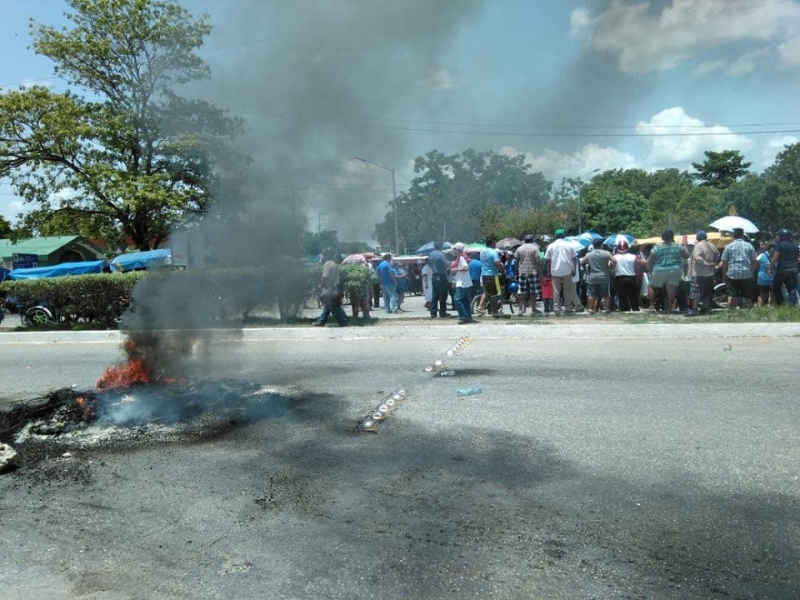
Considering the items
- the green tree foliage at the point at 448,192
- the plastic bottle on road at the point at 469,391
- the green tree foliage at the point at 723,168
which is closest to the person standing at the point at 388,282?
the green tree foliage at the point at 448,192

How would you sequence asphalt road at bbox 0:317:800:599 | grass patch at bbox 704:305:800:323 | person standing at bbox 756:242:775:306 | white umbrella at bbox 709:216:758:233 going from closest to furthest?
asphalt road at bbox 0:317:800:599 < grass patch at bbox 704:305:800:323 < person standing at bbox 756:242:775:306 < white umbrella at bbox 709:216:758:233

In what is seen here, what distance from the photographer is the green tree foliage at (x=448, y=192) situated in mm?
9078

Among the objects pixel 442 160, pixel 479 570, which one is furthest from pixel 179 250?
pixel 479 570

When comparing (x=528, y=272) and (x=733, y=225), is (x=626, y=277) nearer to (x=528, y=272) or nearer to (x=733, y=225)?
(x=528, y=272)

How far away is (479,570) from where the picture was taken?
9.99 feet

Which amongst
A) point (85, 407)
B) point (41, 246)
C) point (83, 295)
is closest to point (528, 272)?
point (85, 407)

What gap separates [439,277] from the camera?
40.8 ft

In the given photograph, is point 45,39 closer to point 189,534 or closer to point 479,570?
point 189,534

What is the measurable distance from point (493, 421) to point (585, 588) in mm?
2608

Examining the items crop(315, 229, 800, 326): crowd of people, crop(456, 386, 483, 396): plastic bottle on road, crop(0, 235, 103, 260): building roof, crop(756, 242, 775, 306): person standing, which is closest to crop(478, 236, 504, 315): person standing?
crop(315, 229, 800, 326): crowd of people

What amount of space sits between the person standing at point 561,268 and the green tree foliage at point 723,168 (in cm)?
4682

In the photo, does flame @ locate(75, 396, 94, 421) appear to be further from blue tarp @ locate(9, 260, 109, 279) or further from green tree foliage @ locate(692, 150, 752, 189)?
green tree foliage @ locate(692, 150, 752, 189)

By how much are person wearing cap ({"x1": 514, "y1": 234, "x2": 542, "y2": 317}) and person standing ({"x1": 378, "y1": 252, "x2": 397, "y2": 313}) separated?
10.3ft

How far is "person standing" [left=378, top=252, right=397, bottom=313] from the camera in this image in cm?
1491
